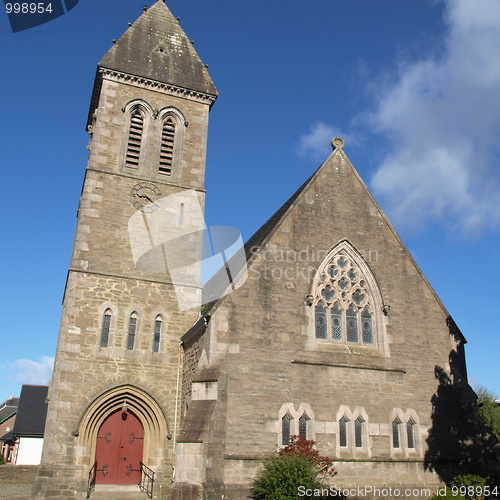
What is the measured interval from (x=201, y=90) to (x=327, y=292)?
38.0 ft

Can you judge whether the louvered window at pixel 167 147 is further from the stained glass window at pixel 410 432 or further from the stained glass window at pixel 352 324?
the stained glass window at pixel 410 432

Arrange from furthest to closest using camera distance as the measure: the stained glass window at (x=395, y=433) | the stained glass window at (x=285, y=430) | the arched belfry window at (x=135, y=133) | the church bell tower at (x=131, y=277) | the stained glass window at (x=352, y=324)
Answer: the arched belfry window at (x=135, y=133)
the church bell tower at (x=131, y=277)
the stained glass window at (x=352, y=324)
the stained glass window at (x=395, y=433)
the stained glass window at (x=285, y=430)

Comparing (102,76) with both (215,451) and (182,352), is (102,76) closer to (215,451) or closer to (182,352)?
(182,352)

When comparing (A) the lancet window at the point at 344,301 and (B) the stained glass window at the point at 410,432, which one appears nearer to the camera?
(B) the stained glass window at the point at 410,432

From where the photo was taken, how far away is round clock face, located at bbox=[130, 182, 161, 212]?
19.9 metres

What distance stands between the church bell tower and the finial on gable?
19.1 feet

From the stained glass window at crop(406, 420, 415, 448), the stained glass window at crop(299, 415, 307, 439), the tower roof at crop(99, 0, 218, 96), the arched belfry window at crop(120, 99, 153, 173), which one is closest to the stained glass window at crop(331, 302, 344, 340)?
the stained glass window at crop(299, 415, 307, 439)

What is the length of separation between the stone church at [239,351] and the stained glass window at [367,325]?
0.05 meters

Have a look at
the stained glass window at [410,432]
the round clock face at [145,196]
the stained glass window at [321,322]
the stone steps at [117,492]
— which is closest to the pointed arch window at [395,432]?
the stained glass window at [410,432]

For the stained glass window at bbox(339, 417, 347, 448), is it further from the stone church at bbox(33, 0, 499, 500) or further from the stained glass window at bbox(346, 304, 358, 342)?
the stained glass window at bbox(346, 304, 358, 342)

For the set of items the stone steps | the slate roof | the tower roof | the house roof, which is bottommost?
the stone steps

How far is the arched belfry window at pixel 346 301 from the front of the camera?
631 inches

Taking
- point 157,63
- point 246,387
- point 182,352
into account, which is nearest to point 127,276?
point 182,352

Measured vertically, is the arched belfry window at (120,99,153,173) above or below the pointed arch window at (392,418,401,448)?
above
